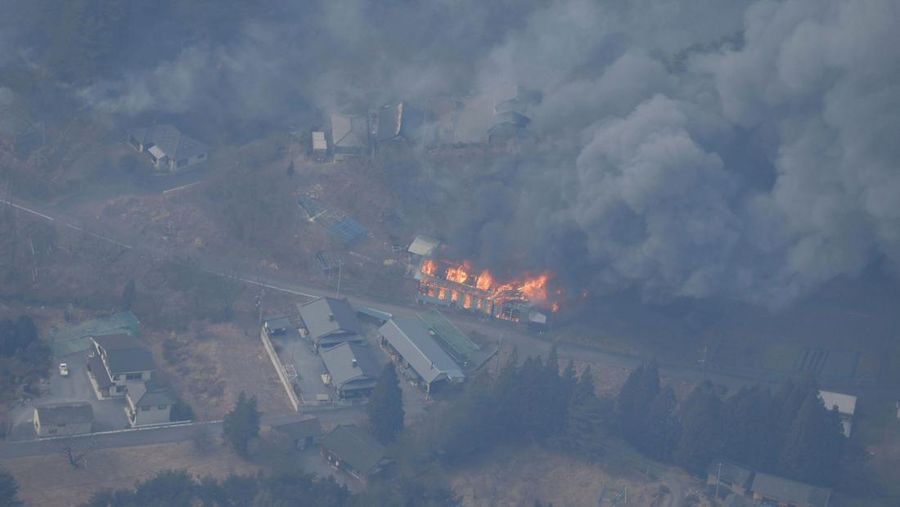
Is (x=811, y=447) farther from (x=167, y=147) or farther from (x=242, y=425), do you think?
(x=167, y=147)

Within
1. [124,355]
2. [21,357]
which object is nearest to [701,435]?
[124,355]

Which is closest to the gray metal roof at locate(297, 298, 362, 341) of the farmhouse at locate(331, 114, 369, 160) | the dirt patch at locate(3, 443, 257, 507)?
the dirt patch at locate(3, 443, 257, 507)

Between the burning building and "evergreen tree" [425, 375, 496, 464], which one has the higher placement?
the burning building

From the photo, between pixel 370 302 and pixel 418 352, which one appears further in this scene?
pixel 370 302

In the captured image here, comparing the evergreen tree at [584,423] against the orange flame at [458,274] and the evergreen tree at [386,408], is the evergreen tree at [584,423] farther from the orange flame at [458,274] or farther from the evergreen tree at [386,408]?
the orange flame at [458,274]

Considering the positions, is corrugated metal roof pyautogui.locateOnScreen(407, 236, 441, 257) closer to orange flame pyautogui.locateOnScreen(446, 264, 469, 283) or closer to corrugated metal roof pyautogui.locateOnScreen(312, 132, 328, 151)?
orange flame pyautogui.locateOnScreen(446, 264, 469, 283)

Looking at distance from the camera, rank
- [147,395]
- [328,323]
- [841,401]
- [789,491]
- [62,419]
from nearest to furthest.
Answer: [62,419] < [789,491] < [147,395] < [841,401] < [328,323]

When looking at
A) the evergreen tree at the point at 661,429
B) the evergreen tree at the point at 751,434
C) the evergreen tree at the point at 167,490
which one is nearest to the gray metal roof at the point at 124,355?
the evergreen tree at the point at 167,490

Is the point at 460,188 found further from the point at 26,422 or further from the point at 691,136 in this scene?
the point at 26,422
